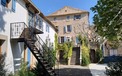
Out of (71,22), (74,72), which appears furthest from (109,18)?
(71,22)

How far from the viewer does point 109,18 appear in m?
8.81

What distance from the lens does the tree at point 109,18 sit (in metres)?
7.96

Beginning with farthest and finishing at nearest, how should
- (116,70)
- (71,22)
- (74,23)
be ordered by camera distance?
(71,22)
(74,23)
(116,70)

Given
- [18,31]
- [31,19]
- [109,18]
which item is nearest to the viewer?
[109,18]

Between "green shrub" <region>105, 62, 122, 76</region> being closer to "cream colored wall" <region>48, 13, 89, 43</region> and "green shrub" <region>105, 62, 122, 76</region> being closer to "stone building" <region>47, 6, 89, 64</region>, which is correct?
"stone building" <region>47, 6, 89, 64</region>

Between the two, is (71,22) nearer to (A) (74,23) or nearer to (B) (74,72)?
(A) (74,23)

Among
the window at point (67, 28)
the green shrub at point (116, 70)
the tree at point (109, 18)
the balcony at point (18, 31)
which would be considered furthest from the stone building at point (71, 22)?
Result: the tree at point (109, 18)

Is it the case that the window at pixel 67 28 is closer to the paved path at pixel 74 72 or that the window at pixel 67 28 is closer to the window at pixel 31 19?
the paved path at pixel 74 72

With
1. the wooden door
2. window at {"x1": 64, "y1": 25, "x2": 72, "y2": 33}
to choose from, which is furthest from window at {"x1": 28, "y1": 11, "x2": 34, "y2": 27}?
window at {"x1": 64, "y1": 25, "x2": 72, "y2": 33}

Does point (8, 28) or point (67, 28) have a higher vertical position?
point (67, 28)

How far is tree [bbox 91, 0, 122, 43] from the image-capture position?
7.96 m

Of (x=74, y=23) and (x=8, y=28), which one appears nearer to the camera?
(x=8, y=28)

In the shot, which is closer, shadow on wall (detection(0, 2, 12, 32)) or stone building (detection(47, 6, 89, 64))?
shadow on wall (detection(0, 2, 12, 32))

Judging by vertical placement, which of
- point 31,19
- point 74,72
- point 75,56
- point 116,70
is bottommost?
point 74,72
